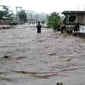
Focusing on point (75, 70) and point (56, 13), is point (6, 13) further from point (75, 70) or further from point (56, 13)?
point (75, 70)

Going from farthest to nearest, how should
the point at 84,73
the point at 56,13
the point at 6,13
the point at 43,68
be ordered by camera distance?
the point at 6,13, the point at 56,13, the point at 43,68, the point at 84,73

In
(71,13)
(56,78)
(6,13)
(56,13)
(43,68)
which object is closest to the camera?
(56,78)

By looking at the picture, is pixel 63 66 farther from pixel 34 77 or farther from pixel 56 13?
pixel 56 13

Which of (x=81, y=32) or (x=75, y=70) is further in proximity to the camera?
(x=81, y=32)

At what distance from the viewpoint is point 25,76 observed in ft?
32.8

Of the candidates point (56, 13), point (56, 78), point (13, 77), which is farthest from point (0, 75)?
point (56, 13)

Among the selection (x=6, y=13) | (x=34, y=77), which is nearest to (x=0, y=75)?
(x=34, y=77)

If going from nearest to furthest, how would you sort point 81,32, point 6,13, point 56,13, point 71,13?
point 81,32 → point 71,13 → point 56,13 → point 6,13

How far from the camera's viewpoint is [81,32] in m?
32.8

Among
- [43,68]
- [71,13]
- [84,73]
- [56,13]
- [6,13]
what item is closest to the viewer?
[84,73]

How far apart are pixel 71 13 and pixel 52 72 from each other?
30.7 m

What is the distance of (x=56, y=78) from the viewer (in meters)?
9.72

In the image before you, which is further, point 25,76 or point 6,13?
point 6,13

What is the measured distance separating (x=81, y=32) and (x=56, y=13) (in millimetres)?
27633
